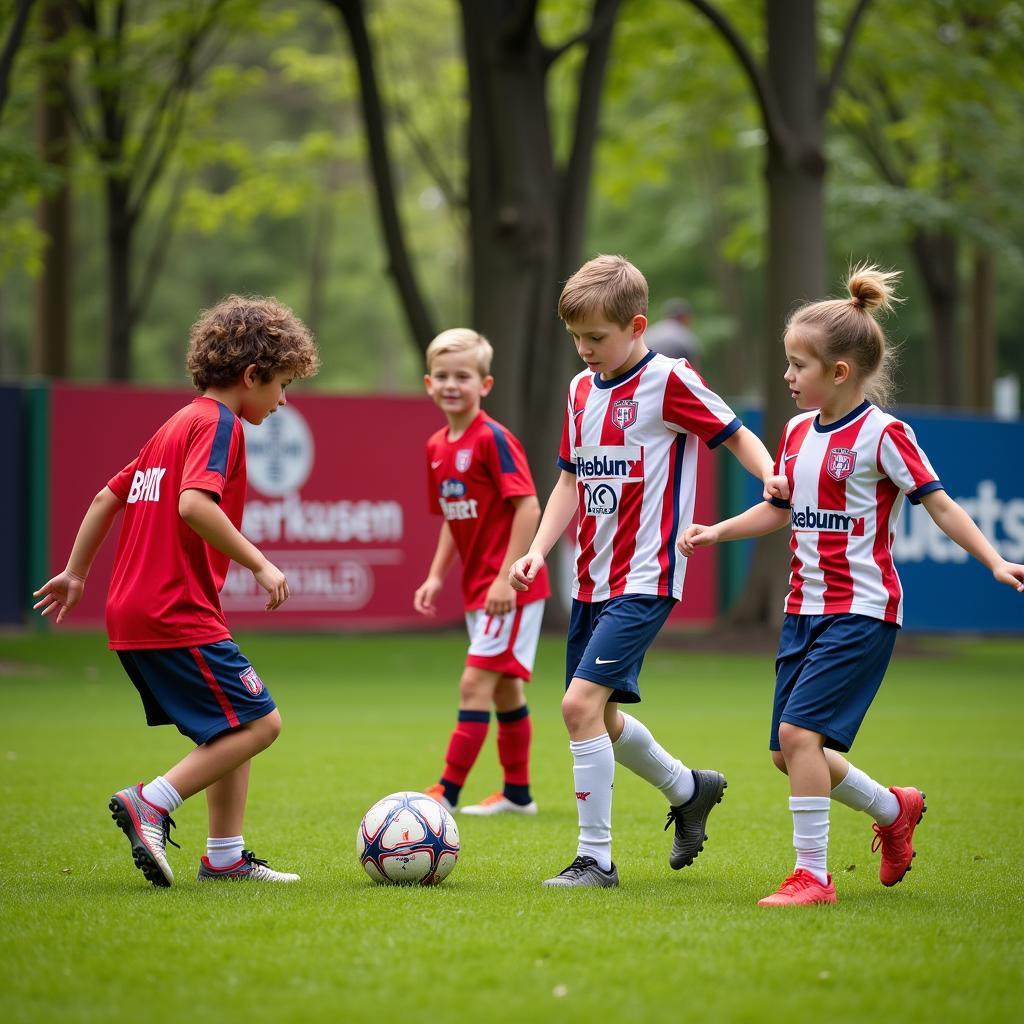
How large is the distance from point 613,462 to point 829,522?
839 millimetres

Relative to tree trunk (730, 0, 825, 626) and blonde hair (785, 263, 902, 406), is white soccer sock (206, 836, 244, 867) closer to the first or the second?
blonde hair (785, 263, 902, 406)

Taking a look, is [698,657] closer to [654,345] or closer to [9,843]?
[654,345]

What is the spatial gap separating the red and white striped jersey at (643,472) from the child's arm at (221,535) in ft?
3.93

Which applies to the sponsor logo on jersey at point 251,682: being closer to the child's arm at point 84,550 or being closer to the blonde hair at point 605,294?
the child's arm at point 84,550

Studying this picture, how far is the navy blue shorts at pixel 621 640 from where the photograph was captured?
18.1 ft

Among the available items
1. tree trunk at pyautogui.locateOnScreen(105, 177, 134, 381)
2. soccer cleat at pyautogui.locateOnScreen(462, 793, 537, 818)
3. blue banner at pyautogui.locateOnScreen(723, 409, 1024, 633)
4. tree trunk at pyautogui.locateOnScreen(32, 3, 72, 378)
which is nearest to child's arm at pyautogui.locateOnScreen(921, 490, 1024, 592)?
soccer cleat at pyautogui.locateOnScreen(462, 793, 537, 818)

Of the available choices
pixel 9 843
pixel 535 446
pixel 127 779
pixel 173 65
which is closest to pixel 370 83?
pixel 535 446

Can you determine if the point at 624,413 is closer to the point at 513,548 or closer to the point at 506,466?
the point at 513,548

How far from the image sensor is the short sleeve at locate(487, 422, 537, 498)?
7.53 metres

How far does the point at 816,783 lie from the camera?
205 inches

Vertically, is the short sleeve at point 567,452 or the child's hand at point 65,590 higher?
the short sleeve at point 567,452

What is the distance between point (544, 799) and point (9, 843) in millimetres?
2759

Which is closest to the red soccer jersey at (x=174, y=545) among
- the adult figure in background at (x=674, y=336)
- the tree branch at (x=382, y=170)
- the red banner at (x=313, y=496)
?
the red banner at (x=313, y=496)

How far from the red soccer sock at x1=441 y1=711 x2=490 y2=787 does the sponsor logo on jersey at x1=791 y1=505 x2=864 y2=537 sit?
2623 millimetres
